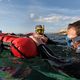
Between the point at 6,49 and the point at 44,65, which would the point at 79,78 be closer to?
the point at 44,65

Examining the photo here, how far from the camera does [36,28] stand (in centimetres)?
1251

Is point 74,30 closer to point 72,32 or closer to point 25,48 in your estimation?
point 72,32

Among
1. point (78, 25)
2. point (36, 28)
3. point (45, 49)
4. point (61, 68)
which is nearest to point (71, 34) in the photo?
point (78, 25)

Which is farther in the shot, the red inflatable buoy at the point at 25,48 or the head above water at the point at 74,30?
the red inflatable buoy at the point at 25,48

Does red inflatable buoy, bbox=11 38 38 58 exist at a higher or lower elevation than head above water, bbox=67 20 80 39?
lower

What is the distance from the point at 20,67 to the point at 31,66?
18.6 inches

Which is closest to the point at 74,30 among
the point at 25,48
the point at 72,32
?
the point at 72,32

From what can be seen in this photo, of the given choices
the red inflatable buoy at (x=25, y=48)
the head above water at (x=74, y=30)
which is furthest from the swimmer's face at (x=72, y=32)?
the red inflatable buoy at (x=25, y=48)

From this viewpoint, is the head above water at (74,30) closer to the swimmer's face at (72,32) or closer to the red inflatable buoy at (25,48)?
the swimmer's face at (72,32)

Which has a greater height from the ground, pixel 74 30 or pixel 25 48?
pixel 74 30

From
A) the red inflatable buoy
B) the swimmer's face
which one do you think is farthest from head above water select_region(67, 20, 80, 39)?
the red inflatable buoy

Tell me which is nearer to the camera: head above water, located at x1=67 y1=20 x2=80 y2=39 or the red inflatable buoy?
head above water, located at x1=67 y1=20 x2=80 y2=39

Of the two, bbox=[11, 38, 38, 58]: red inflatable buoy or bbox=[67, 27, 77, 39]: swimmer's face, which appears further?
bbox=[11, 38, 38, 58]: red inflatable buoy

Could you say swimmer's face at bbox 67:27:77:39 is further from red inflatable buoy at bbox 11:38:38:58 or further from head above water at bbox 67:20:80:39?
red inflatable buoy at bbox 11:38:38:58
